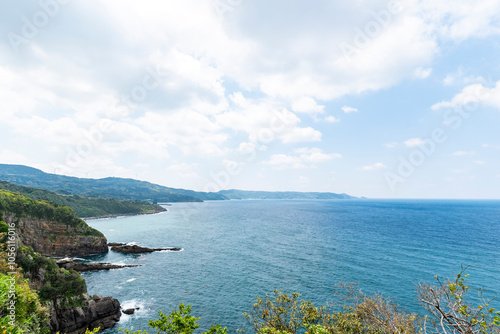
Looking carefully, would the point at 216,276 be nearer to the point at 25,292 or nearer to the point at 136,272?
the point at 136,272

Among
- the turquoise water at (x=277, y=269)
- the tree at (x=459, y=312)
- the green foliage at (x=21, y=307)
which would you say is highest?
the tree at (x=459, y=312)

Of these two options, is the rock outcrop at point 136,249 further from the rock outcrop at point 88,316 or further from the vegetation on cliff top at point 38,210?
the rock outcrop at point 88,316

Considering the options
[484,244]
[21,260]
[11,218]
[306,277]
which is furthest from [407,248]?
[11,218]

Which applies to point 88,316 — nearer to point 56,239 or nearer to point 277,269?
point 277,269

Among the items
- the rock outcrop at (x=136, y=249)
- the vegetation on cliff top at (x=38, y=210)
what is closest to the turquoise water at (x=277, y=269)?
the rock outcrop at (x=136, y=249)

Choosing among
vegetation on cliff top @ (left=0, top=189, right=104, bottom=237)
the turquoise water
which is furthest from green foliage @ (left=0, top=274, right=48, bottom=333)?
vegetation on cliff top @ (left=0, top=189, right=104, bottom=237)

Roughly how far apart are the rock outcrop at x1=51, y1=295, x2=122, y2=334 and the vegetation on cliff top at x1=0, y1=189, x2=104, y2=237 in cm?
6023

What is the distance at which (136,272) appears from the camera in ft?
251

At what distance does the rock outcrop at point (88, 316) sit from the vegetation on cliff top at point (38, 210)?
6023cm

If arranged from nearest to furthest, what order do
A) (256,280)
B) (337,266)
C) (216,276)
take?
(256,280)
(216,276)
(337,266)

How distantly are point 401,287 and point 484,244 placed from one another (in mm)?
74693

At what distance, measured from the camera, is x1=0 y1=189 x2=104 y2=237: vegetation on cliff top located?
86.3 meters

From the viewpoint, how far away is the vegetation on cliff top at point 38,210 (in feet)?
283

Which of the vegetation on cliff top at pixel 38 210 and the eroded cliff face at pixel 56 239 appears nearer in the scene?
the vegetation on cliff top at pixel 38 210
